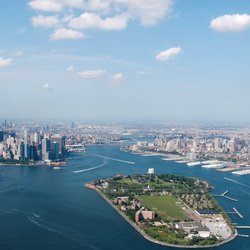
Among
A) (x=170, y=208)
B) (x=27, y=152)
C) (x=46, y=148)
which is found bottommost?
(x=170, y=208)

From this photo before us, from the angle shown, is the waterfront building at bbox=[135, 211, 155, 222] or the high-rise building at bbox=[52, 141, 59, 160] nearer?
the waterfront building at bbox=[135, 211, 155, 222]

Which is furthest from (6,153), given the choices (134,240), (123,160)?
(134,240)

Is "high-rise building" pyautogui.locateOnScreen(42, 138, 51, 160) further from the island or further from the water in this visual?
the island

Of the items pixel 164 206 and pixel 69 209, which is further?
pixel 164 206

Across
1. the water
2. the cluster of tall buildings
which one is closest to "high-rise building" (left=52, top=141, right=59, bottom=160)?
the cluster of tall buildings

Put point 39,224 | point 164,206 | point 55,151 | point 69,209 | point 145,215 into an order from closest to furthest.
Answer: point 39,224 → point 145,215 → point 69,209 → point 164,206 → point 55,151

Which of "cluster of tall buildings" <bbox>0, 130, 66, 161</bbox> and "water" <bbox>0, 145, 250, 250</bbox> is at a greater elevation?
"cluster of tall buildings" <bbox>0, 130, 66, 161</bbox>

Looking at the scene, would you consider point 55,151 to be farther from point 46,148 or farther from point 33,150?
point 33,150

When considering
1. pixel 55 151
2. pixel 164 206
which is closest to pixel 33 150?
pixel 55 151

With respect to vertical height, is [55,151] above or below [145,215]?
above
